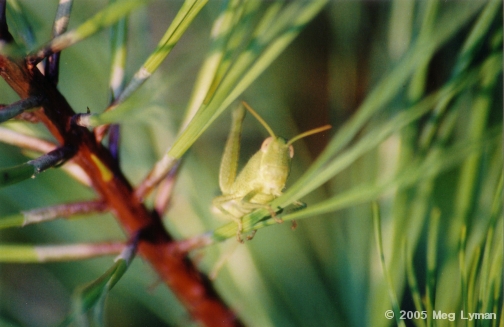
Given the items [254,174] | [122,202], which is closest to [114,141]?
[122,202]

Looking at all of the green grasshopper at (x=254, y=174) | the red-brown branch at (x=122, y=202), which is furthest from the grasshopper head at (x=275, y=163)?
the red-brown branch at (x=122, y=202)

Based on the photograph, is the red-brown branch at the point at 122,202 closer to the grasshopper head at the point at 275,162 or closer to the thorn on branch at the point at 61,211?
the thorn on branch at the point at 61,211

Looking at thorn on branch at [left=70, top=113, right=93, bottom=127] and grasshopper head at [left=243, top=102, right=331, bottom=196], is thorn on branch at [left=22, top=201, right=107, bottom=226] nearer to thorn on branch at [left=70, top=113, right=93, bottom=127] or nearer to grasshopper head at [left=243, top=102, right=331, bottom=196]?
thorn on branch at [left=70, top=113, right=93, bottom=127]

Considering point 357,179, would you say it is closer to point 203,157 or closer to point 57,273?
point 203,157

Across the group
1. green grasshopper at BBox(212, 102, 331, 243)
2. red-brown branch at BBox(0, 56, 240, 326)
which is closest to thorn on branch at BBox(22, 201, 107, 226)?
red-brown branch at BBox(0, 56, 240, 326)

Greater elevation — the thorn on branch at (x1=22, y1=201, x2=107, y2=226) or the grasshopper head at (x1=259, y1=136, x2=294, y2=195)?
the grasshopper head at (x1=259, y1=136, x2=294, y2=195)
